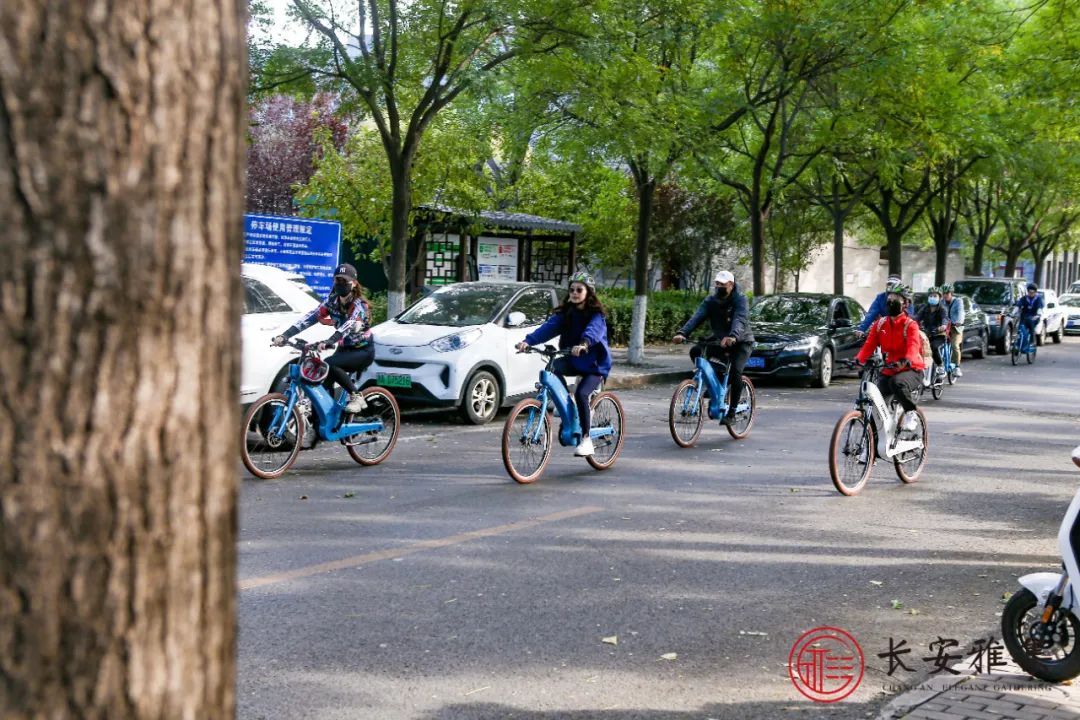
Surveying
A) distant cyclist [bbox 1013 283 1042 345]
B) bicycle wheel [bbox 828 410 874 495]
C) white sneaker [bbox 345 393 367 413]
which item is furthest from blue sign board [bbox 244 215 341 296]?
distant cyclist [bbox 1013 283 1042 345]

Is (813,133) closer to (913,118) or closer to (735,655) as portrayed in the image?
(913,118)

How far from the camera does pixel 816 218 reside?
39.5 meters

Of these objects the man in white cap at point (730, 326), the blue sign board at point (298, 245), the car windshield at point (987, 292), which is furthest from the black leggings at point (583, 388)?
the car windshield at point (987, 292)

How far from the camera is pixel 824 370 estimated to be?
21.1 metres

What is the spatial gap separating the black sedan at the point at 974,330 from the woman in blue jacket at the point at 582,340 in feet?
63.9

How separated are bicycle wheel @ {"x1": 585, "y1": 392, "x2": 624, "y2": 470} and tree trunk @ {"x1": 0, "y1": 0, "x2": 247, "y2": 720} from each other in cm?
929

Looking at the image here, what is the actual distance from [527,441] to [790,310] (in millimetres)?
12708

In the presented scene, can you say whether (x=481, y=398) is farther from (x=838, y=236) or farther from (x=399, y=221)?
(x=838, y=236)

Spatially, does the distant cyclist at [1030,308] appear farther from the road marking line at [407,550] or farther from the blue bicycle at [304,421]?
the road marking line at [407,550]

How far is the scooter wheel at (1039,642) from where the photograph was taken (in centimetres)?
519

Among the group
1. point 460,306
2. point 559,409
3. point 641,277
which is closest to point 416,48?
point 460,306

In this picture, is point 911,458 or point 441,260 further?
point 441,260

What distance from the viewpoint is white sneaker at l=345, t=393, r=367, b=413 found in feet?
35.4

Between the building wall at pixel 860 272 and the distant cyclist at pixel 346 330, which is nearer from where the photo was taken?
the distant cyclist at pixel 346 330
